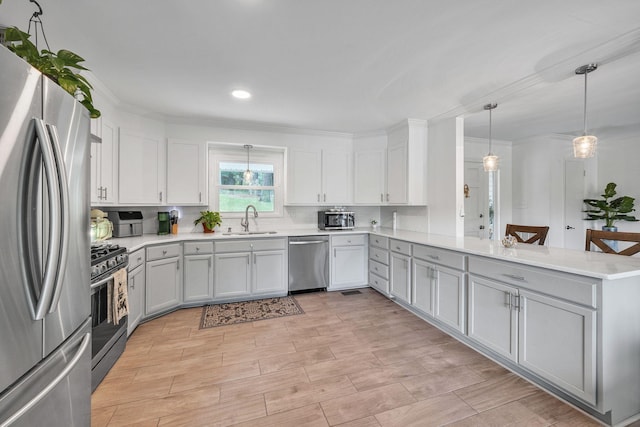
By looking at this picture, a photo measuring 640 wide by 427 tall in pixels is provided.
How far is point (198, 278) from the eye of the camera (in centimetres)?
341

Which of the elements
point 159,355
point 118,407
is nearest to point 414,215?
point 159,355

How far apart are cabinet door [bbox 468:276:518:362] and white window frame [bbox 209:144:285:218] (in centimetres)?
294

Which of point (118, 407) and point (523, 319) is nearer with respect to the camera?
point (118, 407)

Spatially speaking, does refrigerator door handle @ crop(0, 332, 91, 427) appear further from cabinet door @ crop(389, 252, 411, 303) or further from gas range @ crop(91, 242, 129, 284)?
cabinet door @ crop(389, 252, 411, 303)

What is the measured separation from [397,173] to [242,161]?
2.35m

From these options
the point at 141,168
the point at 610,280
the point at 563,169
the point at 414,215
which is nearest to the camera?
the point at 610,280

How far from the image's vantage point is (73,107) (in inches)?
43.3

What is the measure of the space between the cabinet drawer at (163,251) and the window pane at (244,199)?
1.02 meters

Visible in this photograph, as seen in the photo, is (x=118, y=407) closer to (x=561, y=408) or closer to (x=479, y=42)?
(x=561, y=408)

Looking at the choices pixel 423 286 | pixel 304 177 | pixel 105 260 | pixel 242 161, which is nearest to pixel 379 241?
pixel 423 286

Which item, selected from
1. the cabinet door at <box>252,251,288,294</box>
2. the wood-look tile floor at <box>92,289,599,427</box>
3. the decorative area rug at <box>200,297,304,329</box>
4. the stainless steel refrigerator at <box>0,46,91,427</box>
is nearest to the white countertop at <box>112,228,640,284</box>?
the wood-look tile floor at <box>92,289,599,427</box>

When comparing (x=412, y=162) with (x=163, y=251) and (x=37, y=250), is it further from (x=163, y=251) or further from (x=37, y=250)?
(x=37, y=250)

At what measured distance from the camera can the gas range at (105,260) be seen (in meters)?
1.93

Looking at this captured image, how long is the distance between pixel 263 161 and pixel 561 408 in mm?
4102
